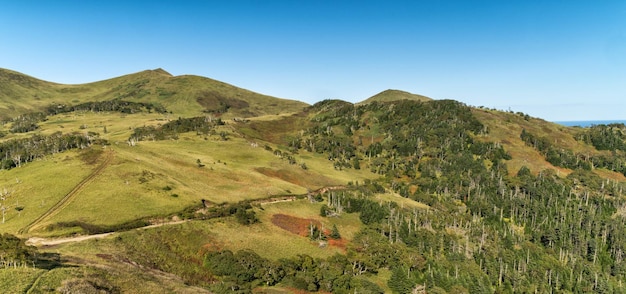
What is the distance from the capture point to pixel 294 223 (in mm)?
149125

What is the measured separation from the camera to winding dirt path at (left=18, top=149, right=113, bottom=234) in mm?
111562

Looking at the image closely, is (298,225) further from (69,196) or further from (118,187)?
(69,196)

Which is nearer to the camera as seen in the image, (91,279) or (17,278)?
(17,278)

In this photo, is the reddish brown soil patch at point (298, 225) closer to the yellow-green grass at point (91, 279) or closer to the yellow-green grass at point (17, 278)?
the yellow-green grass at point (91, 279)

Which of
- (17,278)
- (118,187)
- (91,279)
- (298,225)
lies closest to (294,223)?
(298,225)

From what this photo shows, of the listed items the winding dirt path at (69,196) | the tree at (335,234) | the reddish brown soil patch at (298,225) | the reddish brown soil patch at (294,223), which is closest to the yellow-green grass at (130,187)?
the winding dirt path at (69,196)

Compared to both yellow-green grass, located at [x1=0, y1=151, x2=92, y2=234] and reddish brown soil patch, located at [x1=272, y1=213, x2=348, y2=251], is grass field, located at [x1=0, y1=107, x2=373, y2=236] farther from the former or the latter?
reddish brown soil patch, located at [x1=272, y1=213, x2=348, y2=251]

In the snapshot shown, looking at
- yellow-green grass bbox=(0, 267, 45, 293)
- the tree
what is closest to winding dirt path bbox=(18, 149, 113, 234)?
yellow-green grass bbox=(0, 267, 45, 293)

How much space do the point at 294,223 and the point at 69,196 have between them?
85.3 metres

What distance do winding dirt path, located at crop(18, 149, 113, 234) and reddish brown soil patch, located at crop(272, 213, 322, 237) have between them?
7536 centimetres

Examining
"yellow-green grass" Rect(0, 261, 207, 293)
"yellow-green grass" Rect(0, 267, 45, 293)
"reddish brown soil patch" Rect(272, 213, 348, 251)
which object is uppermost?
"yellow-green grass" Rect(0, 267, 45, 293)

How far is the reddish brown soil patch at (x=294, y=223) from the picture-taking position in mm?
143625

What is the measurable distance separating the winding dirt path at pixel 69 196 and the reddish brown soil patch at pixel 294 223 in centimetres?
7536

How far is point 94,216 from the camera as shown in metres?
118
